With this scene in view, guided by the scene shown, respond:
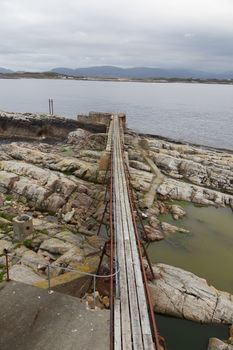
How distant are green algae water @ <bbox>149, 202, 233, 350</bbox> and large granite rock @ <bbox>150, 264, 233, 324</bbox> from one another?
0.41 metres

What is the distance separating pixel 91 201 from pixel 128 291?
17.5m

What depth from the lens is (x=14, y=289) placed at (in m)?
12.5

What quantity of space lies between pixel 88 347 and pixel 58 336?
106 cm

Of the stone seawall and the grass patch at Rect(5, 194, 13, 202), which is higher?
the stone seawall

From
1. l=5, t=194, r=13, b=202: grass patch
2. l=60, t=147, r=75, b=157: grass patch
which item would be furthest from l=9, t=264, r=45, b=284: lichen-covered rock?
l=60, t=147, r=75, b=157: grass patch

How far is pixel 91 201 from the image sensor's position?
31.5m

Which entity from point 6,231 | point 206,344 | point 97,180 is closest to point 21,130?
point 97,180

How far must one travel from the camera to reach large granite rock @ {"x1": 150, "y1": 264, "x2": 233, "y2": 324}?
17.4 m

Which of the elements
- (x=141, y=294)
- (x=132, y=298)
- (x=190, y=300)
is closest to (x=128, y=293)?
(x=132, y=298)

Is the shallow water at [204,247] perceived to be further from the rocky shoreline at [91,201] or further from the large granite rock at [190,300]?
the large granite rock at [190,300]

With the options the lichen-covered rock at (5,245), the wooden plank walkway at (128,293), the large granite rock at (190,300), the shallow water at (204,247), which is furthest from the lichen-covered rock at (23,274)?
the shallow water at (204,247)

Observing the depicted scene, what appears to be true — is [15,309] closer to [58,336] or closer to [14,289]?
[14,289]

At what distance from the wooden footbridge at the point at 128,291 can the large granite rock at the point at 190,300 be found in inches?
105

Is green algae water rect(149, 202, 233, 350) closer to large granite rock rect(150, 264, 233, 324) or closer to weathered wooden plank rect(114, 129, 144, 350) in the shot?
large granite rock rect(150, 264, 233, 324)
